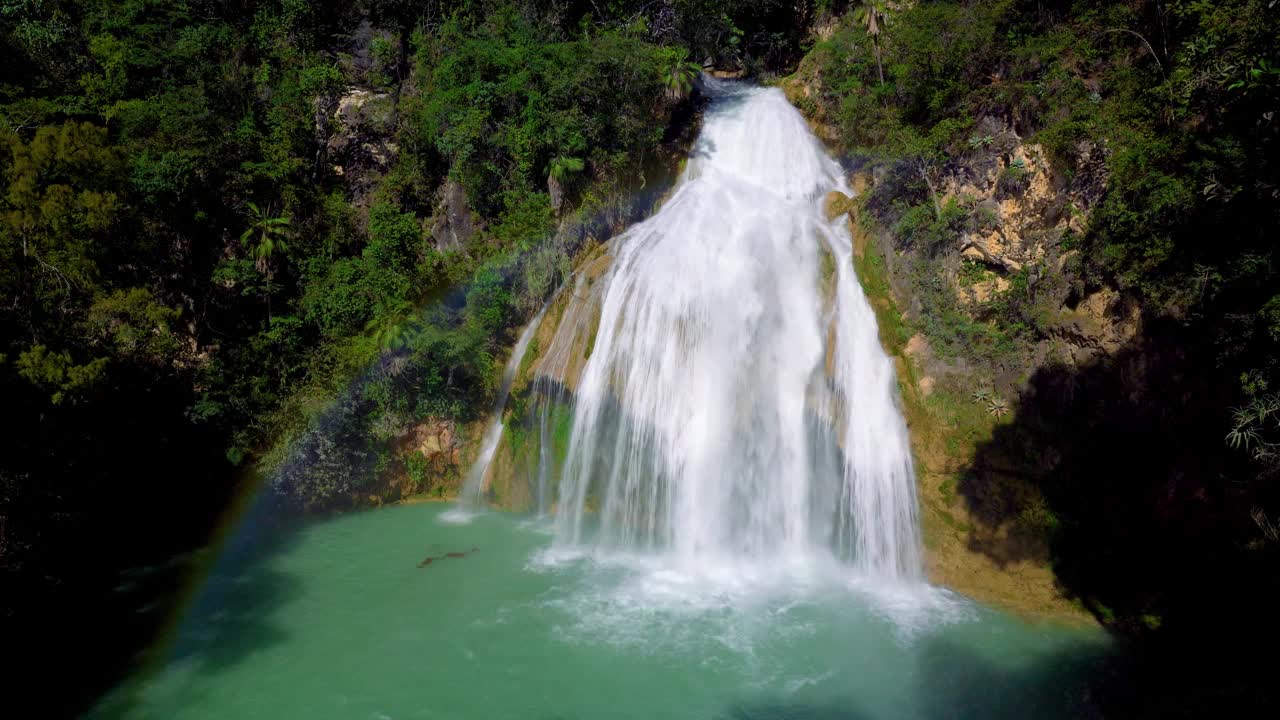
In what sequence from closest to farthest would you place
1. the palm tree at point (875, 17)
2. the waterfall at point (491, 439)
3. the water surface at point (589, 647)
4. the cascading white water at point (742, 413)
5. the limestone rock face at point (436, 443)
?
the water surface at point (589, 647) → the cascading white water at point (742, 413) → the waterfall at point (491, 439) → the limestone rock face at point (436, 443) → the palm tree at point (875, 17)

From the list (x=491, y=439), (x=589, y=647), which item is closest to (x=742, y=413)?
(x=589, y=647)

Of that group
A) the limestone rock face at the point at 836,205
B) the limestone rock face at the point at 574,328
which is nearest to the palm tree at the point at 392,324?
the limestone rock face at the point at 574,328

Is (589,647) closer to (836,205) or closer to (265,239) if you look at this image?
(836,205)

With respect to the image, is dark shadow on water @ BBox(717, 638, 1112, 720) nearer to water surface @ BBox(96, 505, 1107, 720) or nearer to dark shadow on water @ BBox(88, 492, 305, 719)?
water surface @ BBox(96, 505, 1107, 720)

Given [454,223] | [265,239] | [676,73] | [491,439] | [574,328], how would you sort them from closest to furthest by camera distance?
[574,328]
[491,439]
[265,239]
[454,223]
[676,73]

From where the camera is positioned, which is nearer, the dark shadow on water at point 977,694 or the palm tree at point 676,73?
the dark shadow on water at point 977,694

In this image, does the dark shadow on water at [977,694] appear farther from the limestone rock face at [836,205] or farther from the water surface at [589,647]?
the limestone rock face at [836,205]
